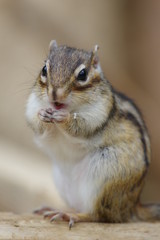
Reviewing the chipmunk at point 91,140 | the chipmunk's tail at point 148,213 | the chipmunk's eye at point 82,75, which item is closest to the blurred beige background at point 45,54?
the chipmunk's tail at point 148,213

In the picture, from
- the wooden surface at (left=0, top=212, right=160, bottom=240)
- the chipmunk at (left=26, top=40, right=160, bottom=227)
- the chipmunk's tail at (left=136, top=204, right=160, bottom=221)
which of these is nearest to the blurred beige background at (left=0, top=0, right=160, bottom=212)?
the chipmunk's tail at (left=136, top=204, right=160, bottom=221)

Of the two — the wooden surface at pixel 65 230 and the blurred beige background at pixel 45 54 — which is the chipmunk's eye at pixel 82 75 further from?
the blurred beige background at pixel 45 54

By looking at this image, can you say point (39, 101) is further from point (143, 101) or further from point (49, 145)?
point (143, 101)

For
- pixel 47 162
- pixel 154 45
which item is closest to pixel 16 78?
pixel 47 162

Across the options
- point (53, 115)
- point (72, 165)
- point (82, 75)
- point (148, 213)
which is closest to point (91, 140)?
point (72, 165)

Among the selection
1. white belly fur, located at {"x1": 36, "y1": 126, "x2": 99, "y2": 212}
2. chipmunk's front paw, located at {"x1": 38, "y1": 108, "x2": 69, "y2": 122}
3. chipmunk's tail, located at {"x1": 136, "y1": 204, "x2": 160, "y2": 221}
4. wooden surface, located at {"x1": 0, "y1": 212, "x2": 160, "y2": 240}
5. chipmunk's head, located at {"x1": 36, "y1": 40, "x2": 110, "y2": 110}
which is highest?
chipmunk's head, located at {"x1": 36, "y1": 40, "x2": 110, "y2": 110}

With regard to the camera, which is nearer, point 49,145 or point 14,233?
point 14,233

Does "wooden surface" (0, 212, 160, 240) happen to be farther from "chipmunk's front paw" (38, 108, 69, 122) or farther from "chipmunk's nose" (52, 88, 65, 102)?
"chipmunk's nose" (52, 88, 65, 102)
